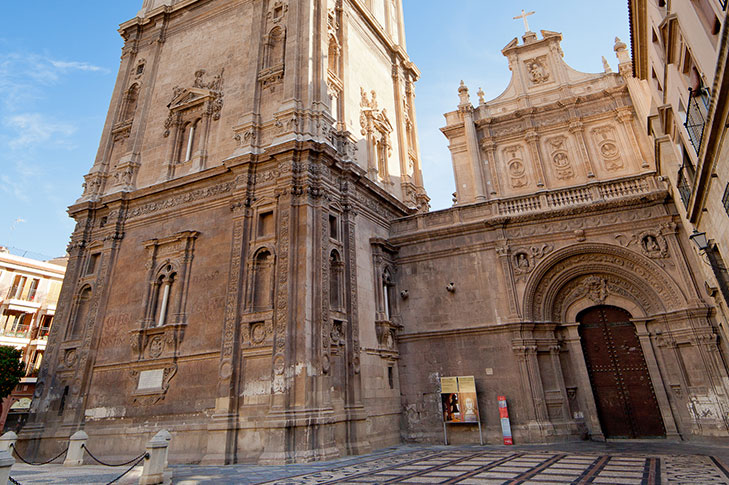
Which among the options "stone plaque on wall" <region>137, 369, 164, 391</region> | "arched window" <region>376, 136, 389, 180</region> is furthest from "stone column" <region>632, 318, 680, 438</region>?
"stone plaque on wall" <region>137, 369, 164, 391</region>

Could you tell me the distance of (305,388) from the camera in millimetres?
11453

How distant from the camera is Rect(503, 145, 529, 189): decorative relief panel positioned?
21627 mm

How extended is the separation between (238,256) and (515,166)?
14907 mm

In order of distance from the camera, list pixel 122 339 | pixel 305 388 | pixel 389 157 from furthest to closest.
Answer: pixel 389 157
pixel 122 339
pixel 305 388

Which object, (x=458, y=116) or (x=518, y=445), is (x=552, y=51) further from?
(x=518, y=445)

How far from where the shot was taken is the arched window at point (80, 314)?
16.4 meters

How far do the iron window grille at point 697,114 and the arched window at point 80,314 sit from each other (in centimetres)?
1950

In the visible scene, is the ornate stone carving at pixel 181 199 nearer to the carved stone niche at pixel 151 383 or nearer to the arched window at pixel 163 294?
the arched window at pixel 163 294

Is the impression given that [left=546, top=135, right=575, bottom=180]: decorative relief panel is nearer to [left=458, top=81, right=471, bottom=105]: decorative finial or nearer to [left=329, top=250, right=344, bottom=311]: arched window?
[left=458, top=81, right=471, bottom=105]: decorative finial

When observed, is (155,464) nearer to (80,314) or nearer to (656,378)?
(80,314)

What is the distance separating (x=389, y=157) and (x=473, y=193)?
4794mm

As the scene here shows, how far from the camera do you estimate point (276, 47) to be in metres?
17.7

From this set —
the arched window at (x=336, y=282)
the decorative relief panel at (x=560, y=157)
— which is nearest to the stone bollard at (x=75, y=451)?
the arched window at (x=336, y=282)

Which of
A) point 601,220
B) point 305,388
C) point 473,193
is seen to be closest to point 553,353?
point 601,220
